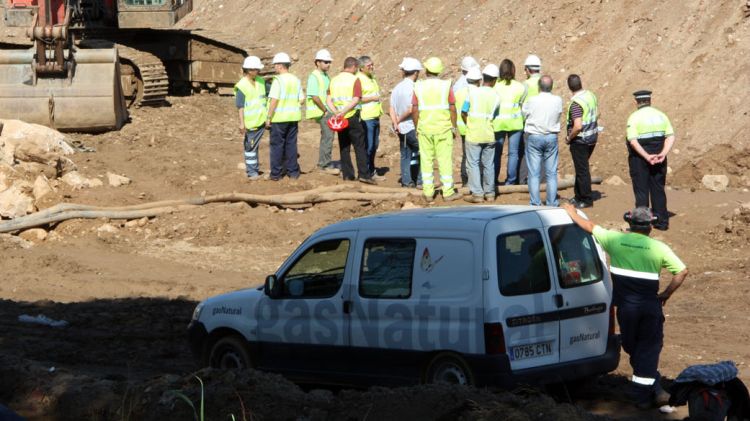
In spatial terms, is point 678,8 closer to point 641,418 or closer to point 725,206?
point 725,206

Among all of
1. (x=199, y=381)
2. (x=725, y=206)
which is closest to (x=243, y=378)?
(x=199, y=381)

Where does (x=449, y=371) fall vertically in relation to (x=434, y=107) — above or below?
below

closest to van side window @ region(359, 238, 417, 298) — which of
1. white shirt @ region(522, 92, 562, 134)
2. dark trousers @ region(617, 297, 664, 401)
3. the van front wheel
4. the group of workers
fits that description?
the van front wheel

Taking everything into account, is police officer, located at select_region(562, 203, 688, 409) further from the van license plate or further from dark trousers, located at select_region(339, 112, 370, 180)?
dark trousers, located at select_region(339, 112, 370, 180)

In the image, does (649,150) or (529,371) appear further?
(649,150)

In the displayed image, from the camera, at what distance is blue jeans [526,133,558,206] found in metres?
16.8

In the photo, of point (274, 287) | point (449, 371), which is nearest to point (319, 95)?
point (274, 287)

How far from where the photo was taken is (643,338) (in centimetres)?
944

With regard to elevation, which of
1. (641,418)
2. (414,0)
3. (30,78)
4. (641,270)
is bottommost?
(641,418)

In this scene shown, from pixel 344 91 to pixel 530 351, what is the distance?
1074 cm

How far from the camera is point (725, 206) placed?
17.7 metres

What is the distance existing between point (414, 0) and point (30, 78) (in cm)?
1174

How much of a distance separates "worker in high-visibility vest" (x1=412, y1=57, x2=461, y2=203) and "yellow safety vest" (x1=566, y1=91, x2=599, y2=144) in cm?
175

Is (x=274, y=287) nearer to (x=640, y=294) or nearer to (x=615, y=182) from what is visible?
(x=640, y=294)
